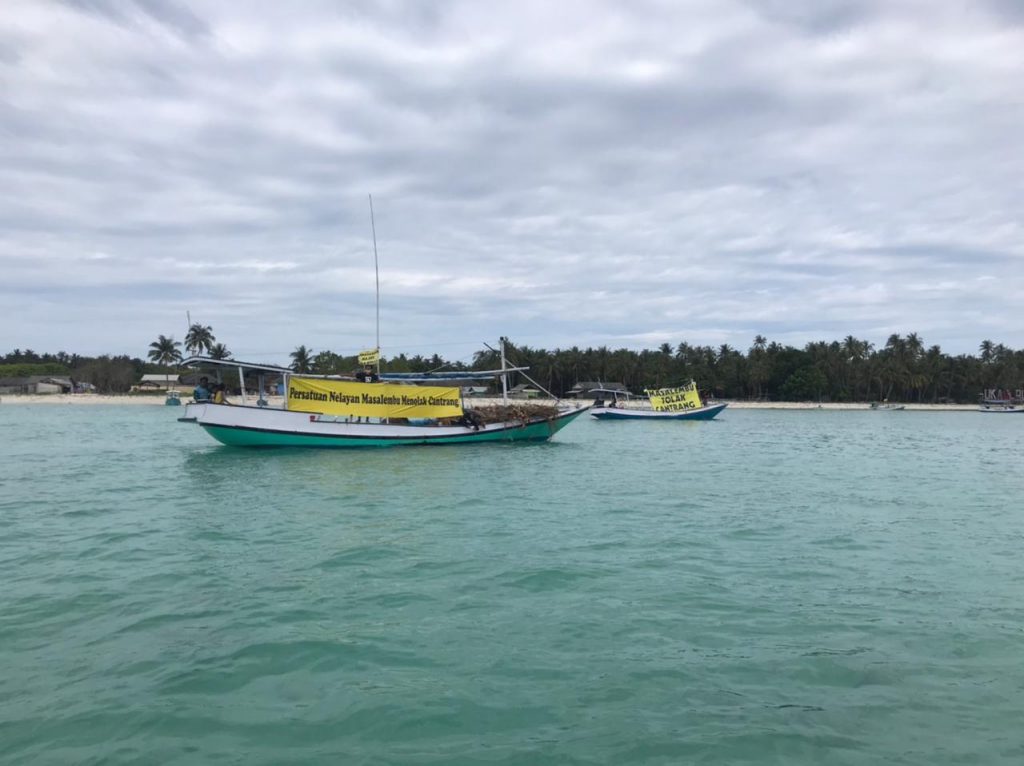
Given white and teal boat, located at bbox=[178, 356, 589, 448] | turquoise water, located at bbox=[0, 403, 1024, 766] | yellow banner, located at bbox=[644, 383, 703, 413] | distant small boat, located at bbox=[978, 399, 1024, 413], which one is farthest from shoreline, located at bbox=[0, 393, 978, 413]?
turquoise water, located at bbox=[0, 403, 1024, 766]

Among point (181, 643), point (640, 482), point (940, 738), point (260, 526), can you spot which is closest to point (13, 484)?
point (260, 526)

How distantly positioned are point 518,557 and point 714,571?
3.32 meters

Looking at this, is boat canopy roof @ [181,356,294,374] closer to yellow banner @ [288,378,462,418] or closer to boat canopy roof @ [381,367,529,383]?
yellow banner @ [288,378,462,418]

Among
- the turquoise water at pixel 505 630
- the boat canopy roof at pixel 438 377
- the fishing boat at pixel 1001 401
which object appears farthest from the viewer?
the fishing boat at pixel 1001 401

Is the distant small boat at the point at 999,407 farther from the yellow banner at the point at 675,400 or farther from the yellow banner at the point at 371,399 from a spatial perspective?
the yellow banner at the point at 371,399

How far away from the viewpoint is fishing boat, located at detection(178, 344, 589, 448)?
32.8 metres

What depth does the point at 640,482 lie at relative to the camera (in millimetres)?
24141

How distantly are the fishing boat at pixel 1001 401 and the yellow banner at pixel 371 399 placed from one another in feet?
409

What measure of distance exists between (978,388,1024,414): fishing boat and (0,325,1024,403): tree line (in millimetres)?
1654

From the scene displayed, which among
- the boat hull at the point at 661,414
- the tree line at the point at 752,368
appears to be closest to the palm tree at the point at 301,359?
the tree line at the point at 752,368

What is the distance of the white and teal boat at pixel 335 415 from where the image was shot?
108ft

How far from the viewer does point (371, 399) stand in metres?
34.3

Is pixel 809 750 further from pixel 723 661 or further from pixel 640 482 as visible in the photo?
pixel 640 482

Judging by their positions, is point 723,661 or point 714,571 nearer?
point 723,661
